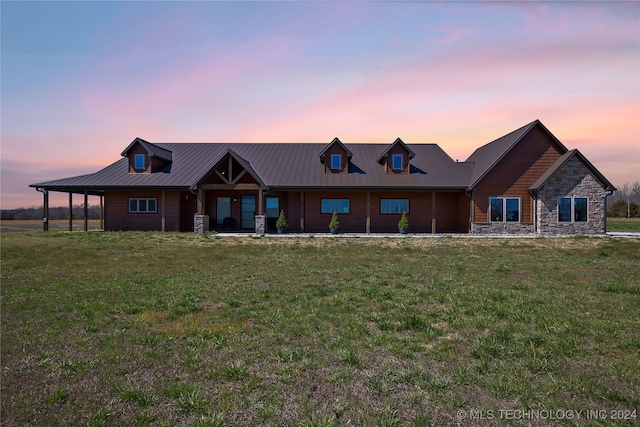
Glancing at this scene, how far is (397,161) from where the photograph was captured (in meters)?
25.4

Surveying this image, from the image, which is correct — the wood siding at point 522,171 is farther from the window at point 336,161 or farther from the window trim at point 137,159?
the window trim at point 137,159

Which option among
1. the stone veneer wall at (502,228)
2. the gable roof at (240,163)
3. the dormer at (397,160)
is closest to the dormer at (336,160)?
the dormer at (397,160)

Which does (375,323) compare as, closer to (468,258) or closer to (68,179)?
(468,258)

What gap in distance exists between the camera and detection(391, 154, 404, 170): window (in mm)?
25375

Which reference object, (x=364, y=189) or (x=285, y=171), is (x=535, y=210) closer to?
(x=364, y=189)

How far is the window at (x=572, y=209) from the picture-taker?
22000 millimetres

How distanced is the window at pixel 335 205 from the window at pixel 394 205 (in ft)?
8.42

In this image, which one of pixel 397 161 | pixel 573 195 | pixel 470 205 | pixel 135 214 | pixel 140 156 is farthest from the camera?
pixel 140 156

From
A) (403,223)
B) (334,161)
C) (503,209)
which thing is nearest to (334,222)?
(403,223)

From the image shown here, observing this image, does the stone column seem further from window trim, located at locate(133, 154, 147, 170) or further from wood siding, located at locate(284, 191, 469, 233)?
window trim, located at locate(133, 154, 147, 170)

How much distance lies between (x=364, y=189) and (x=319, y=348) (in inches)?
763

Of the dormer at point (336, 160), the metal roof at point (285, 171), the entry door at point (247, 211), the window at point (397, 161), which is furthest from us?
the entry door at point (247, 211)

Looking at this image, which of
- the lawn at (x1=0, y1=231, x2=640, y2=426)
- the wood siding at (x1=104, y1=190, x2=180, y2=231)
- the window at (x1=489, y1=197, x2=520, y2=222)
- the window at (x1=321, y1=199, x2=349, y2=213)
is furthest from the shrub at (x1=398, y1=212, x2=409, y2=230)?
the wood siding at (x1=104, y1=190, x2=180, y2=231)

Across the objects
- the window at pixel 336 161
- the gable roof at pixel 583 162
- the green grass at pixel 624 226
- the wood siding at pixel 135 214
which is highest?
the window at pixel 336 161
